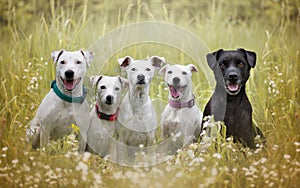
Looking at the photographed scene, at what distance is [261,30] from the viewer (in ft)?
21.0

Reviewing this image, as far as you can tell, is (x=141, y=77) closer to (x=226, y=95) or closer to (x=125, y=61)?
(x=125, y=61)

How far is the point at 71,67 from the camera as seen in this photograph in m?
3.82

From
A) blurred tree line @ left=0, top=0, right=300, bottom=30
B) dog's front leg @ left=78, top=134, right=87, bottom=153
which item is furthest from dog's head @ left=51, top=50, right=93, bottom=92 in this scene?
blurred tree line @ left=0, top=0, right=300, bottom=30

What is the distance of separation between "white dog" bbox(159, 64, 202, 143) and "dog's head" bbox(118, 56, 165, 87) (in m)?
0.08

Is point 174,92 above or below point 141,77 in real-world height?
below

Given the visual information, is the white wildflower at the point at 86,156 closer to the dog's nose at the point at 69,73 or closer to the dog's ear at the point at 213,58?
the dog's nose at the point at 69,73

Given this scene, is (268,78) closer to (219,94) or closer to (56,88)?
(219,94)

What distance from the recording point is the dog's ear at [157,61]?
3.90 meters

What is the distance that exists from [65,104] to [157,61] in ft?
2.41

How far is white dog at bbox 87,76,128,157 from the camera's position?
386 centimetres

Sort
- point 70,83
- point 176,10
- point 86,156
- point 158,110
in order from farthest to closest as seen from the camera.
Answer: point 176,10, point 158,110, point 70,83, point 86,156

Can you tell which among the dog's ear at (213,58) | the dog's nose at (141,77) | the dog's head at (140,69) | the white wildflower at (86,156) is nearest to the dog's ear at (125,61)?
the dog's head at (140,69)

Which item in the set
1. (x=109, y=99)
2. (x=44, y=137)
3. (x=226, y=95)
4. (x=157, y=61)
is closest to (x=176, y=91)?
(x=157, y=61)

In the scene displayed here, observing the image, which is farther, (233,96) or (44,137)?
(44,137)
